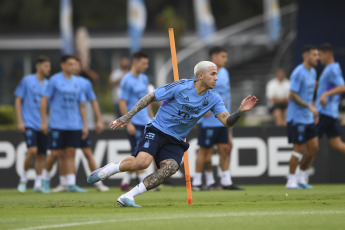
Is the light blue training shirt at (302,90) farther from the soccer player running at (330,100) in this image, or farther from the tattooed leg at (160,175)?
the tattooed leg at (160,175)

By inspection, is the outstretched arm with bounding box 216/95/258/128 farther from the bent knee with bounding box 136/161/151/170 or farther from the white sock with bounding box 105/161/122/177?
the white sock with bounding box 105/161/122/177

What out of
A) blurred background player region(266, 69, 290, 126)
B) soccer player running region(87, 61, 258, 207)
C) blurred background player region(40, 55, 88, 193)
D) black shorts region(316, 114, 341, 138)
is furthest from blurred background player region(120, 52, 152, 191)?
blurred background player region(266, 69, 290, 126)

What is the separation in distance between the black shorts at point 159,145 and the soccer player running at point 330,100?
5.33 m

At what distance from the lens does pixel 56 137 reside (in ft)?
49.1

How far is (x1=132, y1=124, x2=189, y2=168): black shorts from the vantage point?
10242mm

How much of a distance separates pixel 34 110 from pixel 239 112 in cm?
662

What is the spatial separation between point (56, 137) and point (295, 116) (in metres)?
4.52

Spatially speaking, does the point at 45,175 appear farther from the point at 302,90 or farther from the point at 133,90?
the point at 302,90

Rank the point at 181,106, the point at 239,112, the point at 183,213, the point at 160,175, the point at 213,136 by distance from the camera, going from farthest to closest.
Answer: the point at 213,136 → the point at 181,106 → the point at 160,175 → the point at 239,112 → the point at 183,213

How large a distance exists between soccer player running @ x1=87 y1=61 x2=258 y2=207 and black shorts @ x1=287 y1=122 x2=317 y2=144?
4.39m

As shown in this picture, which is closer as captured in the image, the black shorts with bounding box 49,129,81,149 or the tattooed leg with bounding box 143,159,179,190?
the tattooed leg with bounding box 143,159,179,190

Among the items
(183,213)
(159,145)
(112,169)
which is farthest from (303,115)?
(183,213)

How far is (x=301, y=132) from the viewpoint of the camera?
570 inches

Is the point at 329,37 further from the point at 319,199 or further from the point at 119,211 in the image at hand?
the point at 119,211
